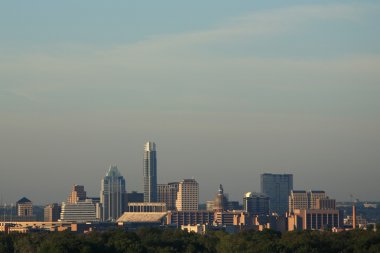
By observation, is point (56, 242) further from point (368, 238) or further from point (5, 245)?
point (368, 238)

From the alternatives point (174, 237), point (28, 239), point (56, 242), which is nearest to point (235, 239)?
point (174, 237)

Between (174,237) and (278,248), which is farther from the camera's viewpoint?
(174,237)

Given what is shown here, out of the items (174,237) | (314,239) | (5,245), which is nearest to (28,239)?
(5,245)

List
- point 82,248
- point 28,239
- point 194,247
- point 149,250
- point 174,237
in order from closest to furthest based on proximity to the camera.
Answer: point 82,248 → point 149,250 → point 194,247 → point 28,239 → point 174,237

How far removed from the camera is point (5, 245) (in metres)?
154

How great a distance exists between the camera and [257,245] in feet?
483

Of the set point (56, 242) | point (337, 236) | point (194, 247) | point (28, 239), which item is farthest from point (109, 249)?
point (337, 236)

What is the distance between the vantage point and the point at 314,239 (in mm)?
153625

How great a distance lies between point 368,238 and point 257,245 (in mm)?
11794

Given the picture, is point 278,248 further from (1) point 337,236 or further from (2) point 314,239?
(1) point 337,236

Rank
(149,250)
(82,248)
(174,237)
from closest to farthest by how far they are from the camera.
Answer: (82,248) → (149,250) → (174,237)

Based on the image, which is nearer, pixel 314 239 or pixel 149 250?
pixel 149 250

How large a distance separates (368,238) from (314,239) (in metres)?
7.24

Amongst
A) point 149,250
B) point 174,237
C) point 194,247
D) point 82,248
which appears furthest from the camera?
point 174,237
